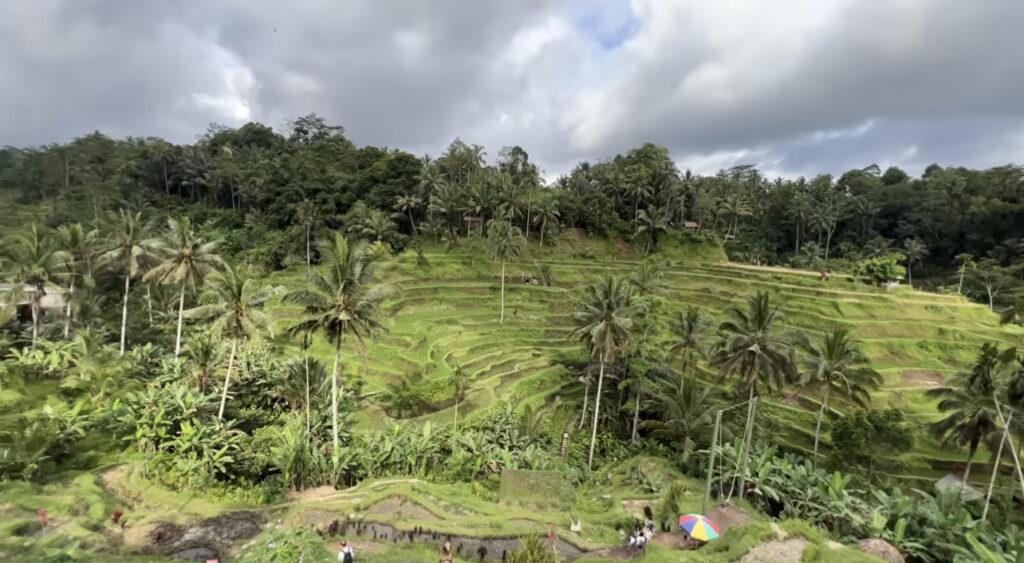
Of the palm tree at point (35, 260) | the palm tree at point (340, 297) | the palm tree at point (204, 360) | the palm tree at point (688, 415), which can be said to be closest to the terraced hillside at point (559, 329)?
the palm tree at point (688, 415)

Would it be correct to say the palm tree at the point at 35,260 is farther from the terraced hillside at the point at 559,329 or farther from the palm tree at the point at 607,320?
the palm tree at the point at 607,320

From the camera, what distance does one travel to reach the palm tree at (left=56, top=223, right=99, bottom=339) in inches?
1326

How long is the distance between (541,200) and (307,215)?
32.1 metres

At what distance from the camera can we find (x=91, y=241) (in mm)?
35219

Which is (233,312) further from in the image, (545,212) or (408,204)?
(545,212)

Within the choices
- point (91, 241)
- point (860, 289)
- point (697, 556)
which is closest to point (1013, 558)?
point (697, 556)

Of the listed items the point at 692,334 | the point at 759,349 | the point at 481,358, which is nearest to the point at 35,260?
the point at 481,358

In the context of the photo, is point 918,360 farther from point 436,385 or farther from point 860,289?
point 436,385

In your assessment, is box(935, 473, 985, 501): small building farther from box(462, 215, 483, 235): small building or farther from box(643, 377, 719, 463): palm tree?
box(462, 215, 483, 235): small building

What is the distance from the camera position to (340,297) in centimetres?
2159

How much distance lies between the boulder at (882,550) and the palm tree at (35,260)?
45.1 meters

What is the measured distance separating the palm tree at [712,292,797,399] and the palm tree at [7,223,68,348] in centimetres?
4319

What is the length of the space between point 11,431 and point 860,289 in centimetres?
6836

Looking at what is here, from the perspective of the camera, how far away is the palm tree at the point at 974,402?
2505 cm
